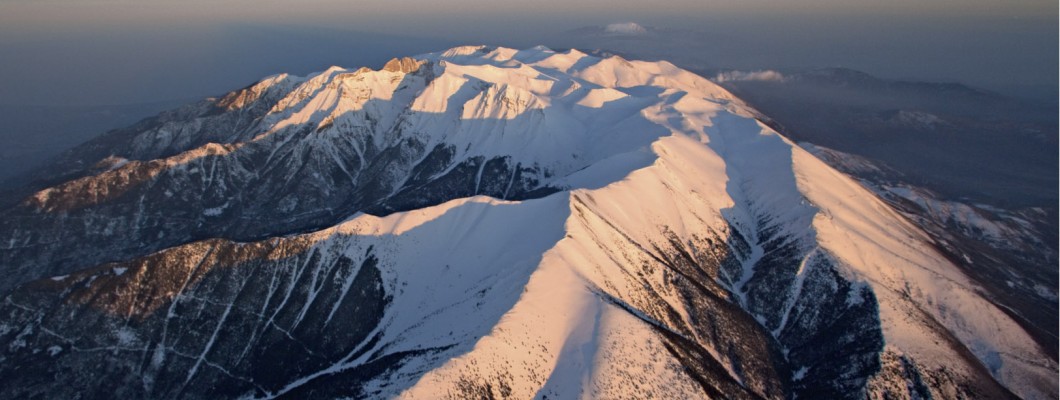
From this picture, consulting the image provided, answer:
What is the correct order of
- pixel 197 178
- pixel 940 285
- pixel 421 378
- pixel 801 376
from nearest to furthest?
pixel 421 378 < pixel 801 376 < pixel 940 285 < pixel 197 178

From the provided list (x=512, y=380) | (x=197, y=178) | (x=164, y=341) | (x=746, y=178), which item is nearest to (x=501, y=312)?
(x=512, y=380)

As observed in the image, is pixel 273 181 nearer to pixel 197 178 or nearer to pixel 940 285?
pixel 197 178

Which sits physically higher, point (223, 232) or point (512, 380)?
point (512, 380)

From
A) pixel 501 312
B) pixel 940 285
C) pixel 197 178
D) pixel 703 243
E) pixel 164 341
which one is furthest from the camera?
pixel 197 178

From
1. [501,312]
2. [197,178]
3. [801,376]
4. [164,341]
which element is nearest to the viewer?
[501,312]

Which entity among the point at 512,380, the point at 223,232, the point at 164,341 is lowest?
the point at 223,232

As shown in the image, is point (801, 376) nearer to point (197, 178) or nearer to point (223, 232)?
point (223, 232)

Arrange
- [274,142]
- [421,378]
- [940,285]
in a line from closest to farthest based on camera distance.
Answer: [421,378]
[940,285]
[274,142]

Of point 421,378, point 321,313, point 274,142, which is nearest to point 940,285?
point 421,378

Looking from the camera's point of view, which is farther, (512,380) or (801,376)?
(801,376)
